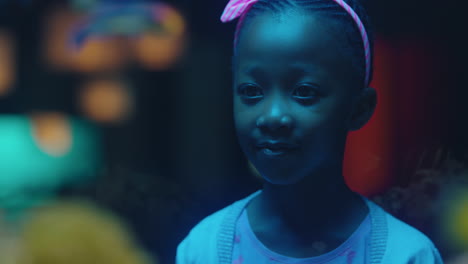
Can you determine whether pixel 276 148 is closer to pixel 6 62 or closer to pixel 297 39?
pixel 297 39

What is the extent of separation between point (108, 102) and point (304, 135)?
930mm

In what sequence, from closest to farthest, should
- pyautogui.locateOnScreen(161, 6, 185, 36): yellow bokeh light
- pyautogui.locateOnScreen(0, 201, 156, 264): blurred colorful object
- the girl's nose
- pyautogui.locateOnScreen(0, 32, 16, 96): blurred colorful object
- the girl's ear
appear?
the girl's nose
the girl's ear
pyautogui.locateOnScreen(0, 201, 156, 264): blurred colorful object
pyautogui.locateOnScreen(161, 6, 185, 36): yellow bokeh light
pyautogui.locateOnScreen(0, 32, 16, 96): blurred colorful object

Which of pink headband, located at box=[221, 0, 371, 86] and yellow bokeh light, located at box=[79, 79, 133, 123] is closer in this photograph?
pink headband, located at box=[221, 0, 371, 86]

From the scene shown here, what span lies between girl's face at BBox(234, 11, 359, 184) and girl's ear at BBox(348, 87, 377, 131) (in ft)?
0.17

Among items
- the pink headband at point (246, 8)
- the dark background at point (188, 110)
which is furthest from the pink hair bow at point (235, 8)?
the dark background at point (188, 110)

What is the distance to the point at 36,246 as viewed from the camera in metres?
1.72

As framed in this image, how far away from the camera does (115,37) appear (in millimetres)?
1874

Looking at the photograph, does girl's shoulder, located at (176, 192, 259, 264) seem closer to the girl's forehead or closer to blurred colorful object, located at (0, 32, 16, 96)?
the girl's forehead

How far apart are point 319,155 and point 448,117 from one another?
1.41 feet

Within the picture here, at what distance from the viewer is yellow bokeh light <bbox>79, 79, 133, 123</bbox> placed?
194 cm

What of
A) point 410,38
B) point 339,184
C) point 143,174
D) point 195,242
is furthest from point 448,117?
point 143,174

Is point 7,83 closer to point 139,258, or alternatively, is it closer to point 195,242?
point 139,258

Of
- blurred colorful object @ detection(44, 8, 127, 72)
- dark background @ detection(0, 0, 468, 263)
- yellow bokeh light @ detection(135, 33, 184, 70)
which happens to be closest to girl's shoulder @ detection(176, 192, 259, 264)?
dark background @ detection(0, 0, 468, 263)

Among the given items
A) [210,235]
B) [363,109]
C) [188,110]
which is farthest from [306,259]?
[188,110]
